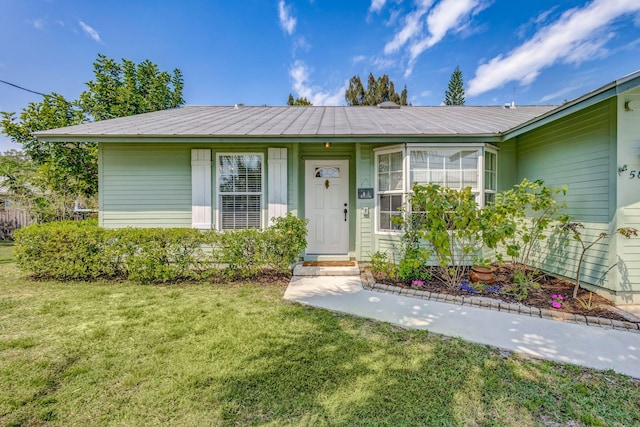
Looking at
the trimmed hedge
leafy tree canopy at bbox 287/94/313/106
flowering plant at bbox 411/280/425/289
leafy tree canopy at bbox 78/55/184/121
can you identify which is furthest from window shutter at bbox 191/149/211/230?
leafy tree canopy at bbox 287/94/313/106

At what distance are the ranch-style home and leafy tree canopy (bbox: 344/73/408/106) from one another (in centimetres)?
1457

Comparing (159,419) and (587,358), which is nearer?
(159,419)

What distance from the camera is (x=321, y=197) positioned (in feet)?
21.0

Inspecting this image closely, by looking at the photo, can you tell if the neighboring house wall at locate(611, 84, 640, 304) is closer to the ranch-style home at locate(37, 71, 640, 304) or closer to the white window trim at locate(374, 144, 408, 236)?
the ranch-style home at locate(37, 71, 640, 304)

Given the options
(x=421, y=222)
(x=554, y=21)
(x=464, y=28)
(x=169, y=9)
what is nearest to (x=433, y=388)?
(x=421, y=222)

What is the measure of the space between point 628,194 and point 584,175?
61 cm

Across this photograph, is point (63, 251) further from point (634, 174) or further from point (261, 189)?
point (634, 174)

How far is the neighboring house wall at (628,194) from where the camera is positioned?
369 centimetres

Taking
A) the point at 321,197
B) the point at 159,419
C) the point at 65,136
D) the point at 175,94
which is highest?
the point at 175,94

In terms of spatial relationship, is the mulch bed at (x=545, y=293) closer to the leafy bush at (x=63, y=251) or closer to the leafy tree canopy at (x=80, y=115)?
the leafy bush at (x=63, y=251)

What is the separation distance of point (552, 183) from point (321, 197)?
434 centimetres

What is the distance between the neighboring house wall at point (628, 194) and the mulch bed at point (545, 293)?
13.9 inches

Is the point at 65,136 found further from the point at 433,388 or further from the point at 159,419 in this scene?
the point at 433,388

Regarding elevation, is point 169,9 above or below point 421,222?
above
